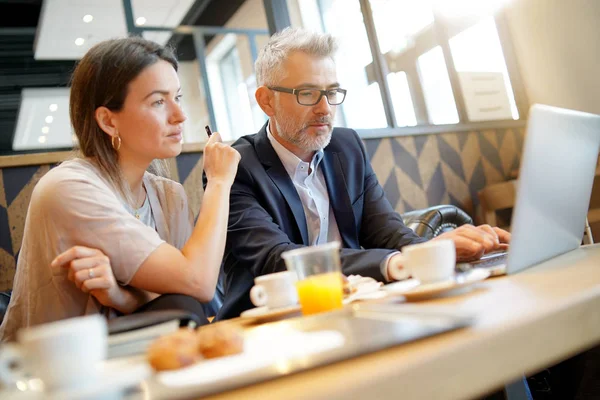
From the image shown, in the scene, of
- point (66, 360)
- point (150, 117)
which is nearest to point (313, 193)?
point (150, 117)

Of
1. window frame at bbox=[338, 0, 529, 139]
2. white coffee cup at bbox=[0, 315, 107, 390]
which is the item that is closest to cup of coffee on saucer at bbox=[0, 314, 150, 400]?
white coffee cup at bbox=[0, 315, 107, 390]

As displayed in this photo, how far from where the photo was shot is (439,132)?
3502mm

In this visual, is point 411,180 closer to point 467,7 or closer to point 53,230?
point 467,7

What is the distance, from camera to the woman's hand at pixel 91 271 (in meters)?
1.10

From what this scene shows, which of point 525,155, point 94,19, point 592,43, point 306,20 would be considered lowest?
point 525,155

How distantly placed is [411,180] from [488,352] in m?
2.93

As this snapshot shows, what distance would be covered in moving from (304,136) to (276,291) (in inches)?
38.7

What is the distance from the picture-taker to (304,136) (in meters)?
1.85

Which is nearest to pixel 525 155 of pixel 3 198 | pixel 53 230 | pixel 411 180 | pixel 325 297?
pixel 325 297

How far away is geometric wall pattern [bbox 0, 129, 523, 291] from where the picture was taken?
10.2 ft

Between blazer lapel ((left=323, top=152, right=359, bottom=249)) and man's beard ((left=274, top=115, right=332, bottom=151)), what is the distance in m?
0.06

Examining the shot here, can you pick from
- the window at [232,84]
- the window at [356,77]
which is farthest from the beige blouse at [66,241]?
the window at [232,84]

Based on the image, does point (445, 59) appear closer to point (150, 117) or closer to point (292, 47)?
point (292, 47)

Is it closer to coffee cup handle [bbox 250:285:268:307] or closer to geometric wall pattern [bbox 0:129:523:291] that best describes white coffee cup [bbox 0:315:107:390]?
coffee cup handle [bbox 250:285:268:307]
